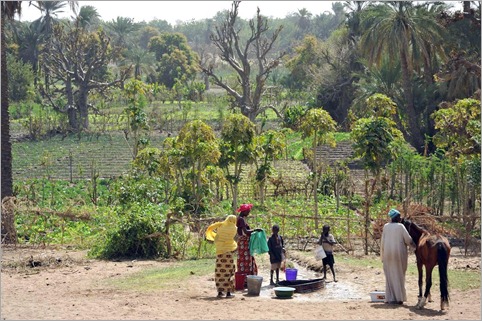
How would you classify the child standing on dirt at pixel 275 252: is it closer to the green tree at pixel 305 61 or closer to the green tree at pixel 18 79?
the green tree at pixel 18 79

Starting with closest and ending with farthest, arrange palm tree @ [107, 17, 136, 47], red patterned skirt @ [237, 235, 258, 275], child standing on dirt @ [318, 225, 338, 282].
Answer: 1. red patterned skirt @ [237, 235, 258, 275]
2. child standing on dirt @ [318, 225, 338, 282]
3. palm tree @ [107, 17, 136, 47]

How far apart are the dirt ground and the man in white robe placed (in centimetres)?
20

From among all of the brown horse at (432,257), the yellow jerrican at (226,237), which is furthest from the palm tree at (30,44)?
the brown horse at (432,257)

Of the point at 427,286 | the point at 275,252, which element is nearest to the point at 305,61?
the point at 275,252

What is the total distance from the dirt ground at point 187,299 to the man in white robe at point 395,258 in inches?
7.7

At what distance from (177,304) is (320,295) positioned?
2.57m

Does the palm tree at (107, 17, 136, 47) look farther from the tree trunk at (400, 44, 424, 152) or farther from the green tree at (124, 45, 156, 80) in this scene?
the tree trunk at (400, 44, 424, 152)

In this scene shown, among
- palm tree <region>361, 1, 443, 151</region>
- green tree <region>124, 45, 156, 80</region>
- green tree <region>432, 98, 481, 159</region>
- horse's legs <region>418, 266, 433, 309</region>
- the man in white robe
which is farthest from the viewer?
green tree <region>124, 45, 156, 80</region>

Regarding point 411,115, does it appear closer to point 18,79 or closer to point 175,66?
point 18,79

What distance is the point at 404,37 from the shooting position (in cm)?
3769

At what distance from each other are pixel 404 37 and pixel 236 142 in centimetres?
1536

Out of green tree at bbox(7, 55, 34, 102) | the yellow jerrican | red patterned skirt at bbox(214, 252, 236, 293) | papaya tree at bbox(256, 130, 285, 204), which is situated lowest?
red patterned skirt at bbox(214, 252, 236, 293)

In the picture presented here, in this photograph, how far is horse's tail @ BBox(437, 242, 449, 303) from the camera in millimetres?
11570

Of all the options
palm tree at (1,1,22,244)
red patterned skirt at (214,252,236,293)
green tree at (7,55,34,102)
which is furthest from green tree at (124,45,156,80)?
red patterned skirt at (214,252,236,293)
